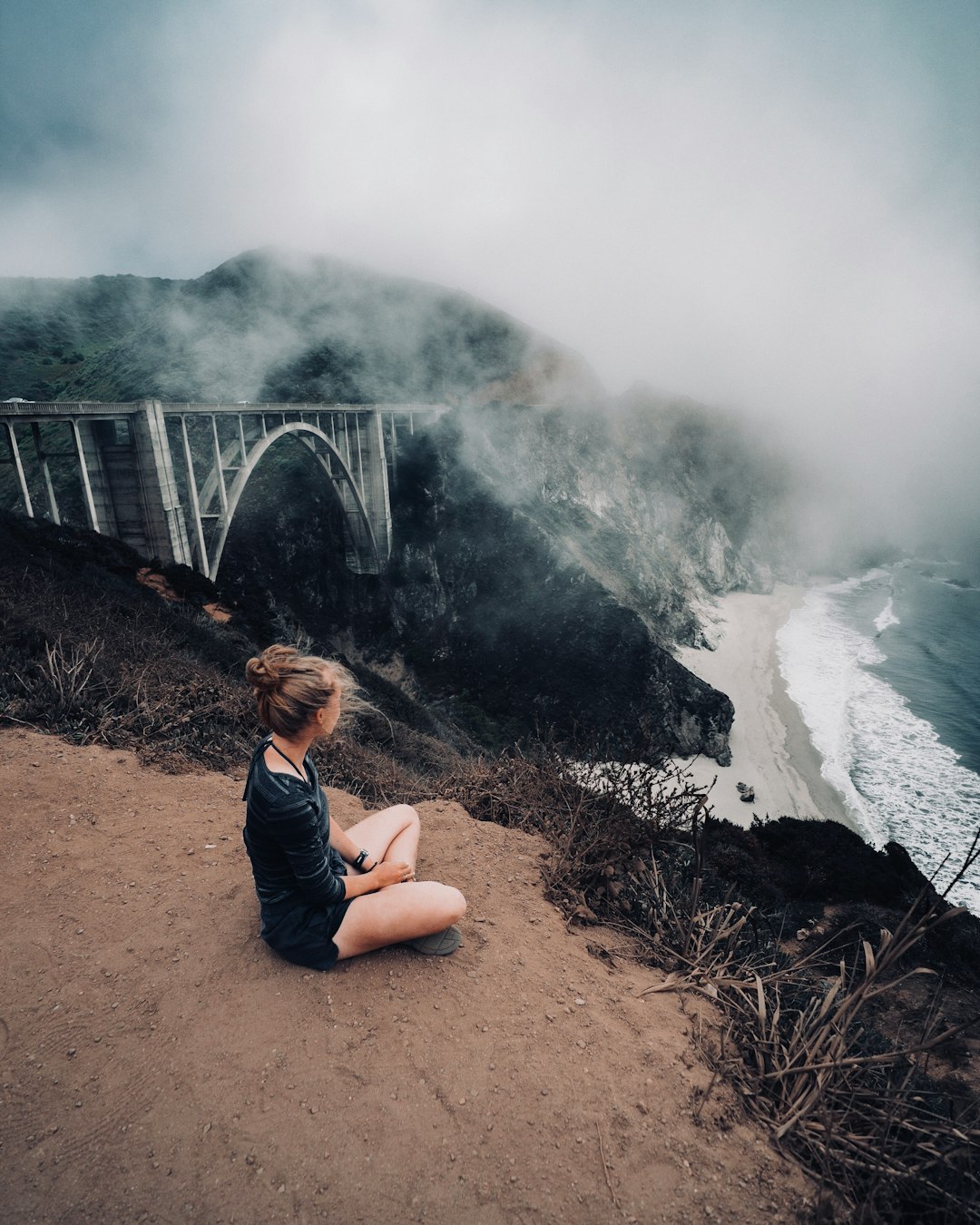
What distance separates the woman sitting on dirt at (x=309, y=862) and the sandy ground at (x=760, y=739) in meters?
11.4

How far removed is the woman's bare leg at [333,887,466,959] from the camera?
98.0 inches

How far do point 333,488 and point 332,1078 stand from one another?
92.3 feet

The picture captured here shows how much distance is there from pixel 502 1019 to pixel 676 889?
1.71 metres

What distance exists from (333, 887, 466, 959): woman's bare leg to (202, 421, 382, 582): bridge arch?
54.9ft

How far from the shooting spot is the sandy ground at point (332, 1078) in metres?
1.80

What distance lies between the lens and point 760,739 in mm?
23500

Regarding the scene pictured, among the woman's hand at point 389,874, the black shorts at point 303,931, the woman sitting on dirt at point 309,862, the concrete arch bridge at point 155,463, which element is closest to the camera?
the woman sitting on dirt at point 309,862

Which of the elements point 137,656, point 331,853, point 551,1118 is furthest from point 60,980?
point 137,656

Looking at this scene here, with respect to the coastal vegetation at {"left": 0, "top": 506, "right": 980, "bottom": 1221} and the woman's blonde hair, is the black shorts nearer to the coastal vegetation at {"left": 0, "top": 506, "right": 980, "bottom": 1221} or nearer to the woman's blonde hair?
the woman's blonde hair

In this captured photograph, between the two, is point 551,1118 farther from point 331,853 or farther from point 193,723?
point 193,723

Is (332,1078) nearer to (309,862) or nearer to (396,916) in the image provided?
(396,916)

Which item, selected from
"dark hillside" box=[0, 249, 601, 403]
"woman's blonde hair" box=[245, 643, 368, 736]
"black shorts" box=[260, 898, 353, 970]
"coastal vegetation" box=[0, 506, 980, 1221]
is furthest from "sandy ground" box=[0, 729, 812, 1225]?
"dark hillside" box=[0, 249, 601, 403]

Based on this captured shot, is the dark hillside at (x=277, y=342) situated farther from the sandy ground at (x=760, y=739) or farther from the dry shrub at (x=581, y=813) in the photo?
the dry shrub at (x=581, y=813)

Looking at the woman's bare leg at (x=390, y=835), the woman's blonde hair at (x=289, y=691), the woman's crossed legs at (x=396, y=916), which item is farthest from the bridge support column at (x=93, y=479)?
the woman's crossed legs at (x=396, y=916)
